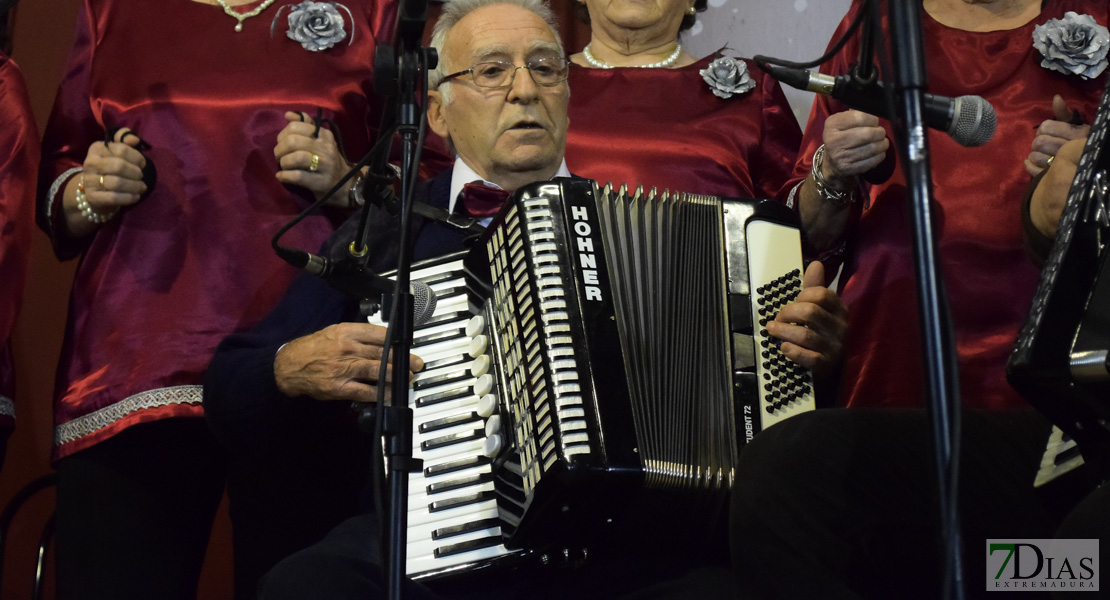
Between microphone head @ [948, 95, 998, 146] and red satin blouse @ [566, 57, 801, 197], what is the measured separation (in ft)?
3.92

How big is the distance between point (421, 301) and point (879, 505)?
659 millimetres

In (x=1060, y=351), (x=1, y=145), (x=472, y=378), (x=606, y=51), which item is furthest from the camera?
(x=606, y=51)

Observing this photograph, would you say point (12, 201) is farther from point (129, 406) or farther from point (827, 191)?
point (827, 191)

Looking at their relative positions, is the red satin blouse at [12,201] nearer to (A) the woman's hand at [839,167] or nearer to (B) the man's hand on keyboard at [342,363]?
(B) the man's hand on keyboard at [342,363]

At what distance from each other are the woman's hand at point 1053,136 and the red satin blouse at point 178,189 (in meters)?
1.31

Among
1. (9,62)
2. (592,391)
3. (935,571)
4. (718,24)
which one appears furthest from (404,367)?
(718,24)

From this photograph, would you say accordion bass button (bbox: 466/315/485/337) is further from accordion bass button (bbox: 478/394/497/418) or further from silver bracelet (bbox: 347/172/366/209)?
silver bracelet (bbox: 347/172/366/209)

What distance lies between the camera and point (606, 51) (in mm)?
2775

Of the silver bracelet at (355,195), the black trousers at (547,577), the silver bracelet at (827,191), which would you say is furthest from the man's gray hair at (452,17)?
the black trousers at (547,577)

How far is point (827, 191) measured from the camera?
2.17 m

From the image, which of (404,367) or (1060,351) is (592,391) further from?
(1060,351)

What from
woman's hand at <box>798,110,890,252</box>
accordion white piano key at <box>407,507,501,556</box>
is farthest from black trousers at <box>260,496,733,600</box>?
woman's hand at <box>798,110,890,252</box>

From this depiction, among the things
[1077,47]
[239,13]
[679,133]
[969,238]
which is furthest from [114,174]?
[1077,47]

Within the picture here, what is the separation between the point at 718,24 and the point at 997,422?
1.91m
